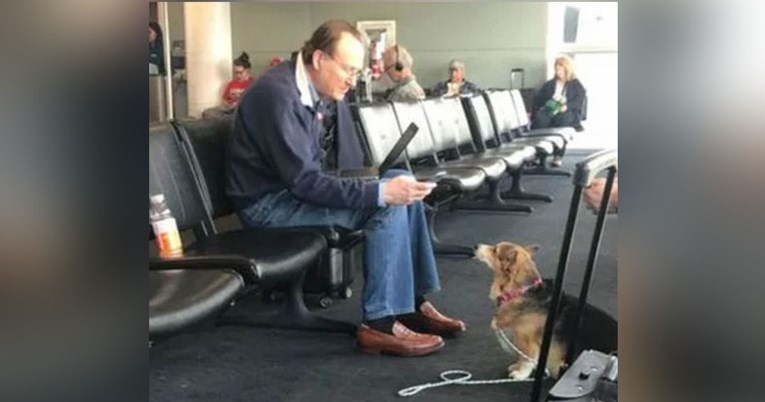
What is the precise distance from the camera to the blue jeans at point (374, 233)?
66.6 inches

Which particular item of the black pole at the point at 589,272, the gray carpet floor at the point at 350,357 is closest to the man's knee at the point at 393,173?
the gray carpet floor at the point at 350,357

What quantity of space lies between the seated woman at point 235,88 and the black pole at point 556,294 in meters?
0.74

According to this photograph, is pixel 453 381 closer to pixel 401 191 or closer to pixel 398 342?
pixel 398 342

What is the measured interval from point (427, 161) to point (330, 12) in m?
1.19

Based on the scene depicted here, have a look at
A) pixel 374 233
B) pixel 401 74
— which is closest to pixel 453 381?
pixel 374 233

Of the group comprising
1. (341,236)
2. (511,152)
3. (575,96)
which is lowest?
(341,236)

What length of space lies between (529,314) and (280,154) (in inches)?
23.1

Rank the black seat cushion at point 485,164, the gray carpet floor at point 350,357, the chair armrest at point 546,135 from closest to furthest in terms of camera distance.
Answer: the chair armrest at point 546,135
the gray carpet floor at point 350,357
the black seat cushion at point 485,164

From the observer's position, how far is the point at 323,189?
64.4 inches

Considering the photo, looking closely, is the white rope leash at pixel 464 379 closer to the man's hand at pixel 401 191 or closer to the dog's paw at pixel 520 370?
the dog's paw at pixel 520 370

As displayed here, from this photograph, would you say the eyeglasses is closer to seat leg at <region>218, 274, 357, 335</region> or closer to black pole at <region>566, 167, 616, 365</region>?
seat leg at <region>218, 274, 357, 335</region>

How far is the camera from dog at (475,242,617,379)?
45.0 inches
